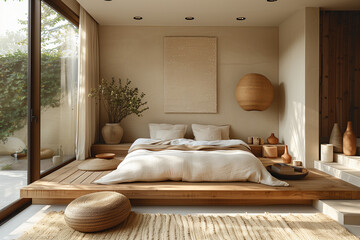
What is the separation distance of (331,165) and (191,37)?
3.37 meters

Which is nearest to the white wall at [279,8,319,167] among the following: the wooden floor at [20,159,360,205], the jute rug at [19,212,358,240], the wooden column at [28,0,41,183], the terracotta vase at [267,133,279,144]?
the terracotta vase at [267,133,279,144]

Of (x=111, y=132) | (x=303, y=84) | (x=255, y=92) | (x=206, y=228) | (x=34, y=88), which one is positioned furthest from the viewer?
(x=111, y=132)

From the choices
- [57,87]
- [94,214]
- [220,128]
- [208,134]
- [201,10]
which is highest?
[201,10]

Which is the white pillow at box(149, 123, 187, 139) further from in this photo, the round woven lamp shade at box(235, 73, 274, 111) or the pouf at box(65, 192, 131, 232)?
the pouf at box(65, 192, 131, 232)

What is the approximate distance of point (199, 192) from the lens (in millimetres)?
3180

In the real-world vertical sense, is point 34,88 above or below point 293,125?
above

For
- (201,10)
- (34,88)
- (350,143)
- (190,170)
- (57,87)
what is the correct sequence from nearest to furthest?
(190,170)
(34,88)
(350,143)
(57,87)
(201,10)

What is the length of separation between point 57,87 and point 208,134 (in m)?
2.66

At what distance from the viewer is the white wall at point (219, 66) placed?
570cm

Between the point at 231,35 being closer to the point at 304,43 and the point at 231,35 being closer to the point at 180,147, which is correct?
the point at 304,43

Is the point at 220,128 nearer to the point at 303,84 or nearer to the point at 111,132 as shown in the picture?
the point at 303,84

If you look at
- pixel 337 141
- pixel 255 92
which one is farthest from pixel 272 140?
pixel 337 141

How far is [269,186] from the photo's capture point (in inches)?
130

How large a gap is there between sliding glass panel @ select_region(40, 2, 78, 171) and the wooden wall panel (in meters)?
4.15
